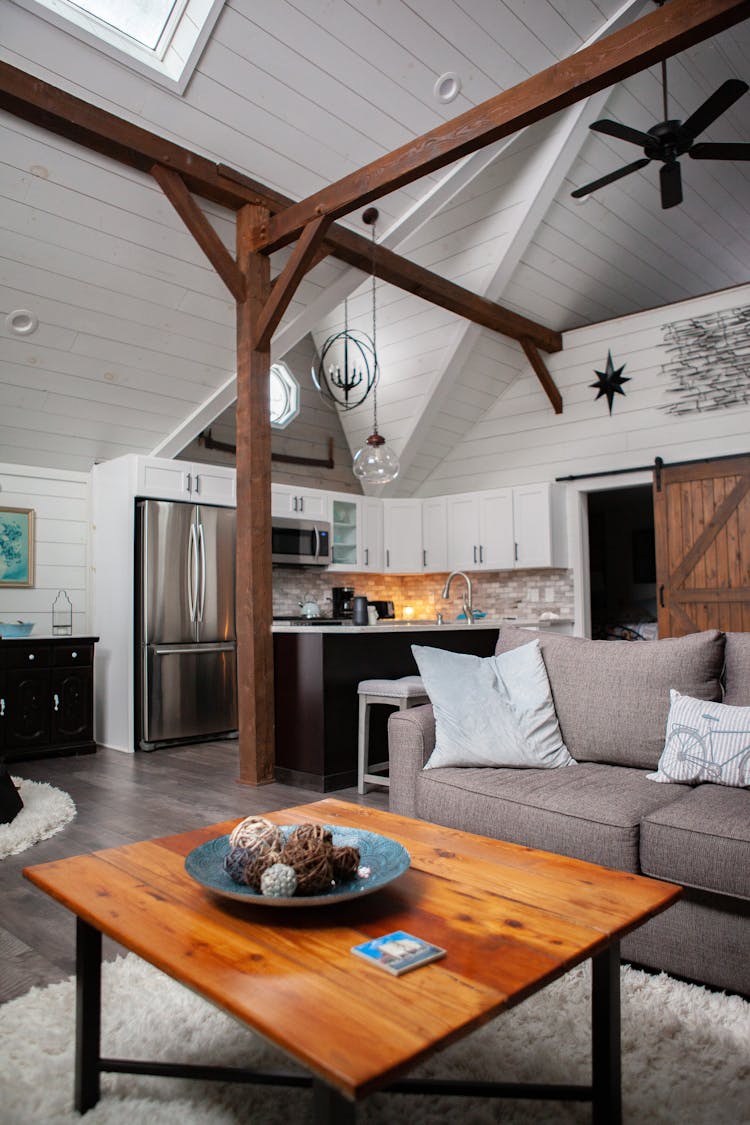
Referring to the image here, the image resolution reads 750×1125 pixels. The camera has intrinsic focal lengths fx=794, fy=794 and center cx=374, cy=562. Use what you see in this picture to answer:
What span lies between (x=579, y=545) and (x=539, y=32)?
4.00 m

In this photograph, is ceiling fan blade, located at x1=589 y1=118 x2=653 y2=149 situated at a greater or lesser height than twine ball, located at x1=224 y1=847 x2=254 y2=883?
greater

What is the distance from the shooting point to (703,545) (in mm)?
6340

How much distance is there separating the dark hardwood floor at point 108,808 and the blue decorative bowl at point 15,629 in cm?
87

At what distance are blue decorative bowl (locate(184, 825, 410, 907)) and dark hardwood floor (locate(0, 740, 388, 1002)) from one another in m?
0.95

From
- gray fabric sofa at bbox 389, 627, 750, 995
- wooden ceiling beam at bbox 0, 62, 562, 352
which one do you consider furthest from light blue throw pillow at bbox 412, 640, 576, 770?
wooden ceiling beam at bbox 0, 62, 562, 352

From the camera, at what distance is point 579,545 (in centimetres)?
720

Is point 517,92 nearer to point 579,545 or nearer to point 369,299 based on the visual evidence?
point 369,299

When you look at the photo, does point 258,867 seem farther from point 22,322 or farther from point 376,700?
point 22,322

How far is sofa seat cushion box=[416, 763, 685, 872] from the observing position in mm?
2203

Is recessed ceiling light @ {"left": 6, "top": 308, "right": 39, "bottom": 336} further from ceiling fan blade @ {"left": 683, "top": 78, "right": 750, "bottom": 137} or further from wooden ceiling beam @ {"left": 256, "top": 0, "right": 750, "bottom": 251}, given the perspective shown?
ceiling fan blade @ {"left": 683, "top": 78, "right": 750, "bottom": 137}

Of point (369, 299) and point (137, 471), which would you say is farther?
point (369, 299)

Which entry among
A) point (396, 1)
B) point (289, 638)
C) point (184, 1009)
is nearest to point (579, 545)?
point (289, 638)

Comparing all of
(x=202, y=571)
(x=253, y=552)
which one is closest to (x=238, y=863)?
(x=253, y=552)

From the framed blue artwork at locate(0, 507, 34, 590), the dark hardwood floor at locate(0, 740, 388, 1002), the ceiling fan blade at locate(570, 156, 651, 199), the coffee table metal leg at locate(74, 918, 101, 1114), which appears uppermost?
the ceiling fan blade at locate(570, 156, 651, 199)
